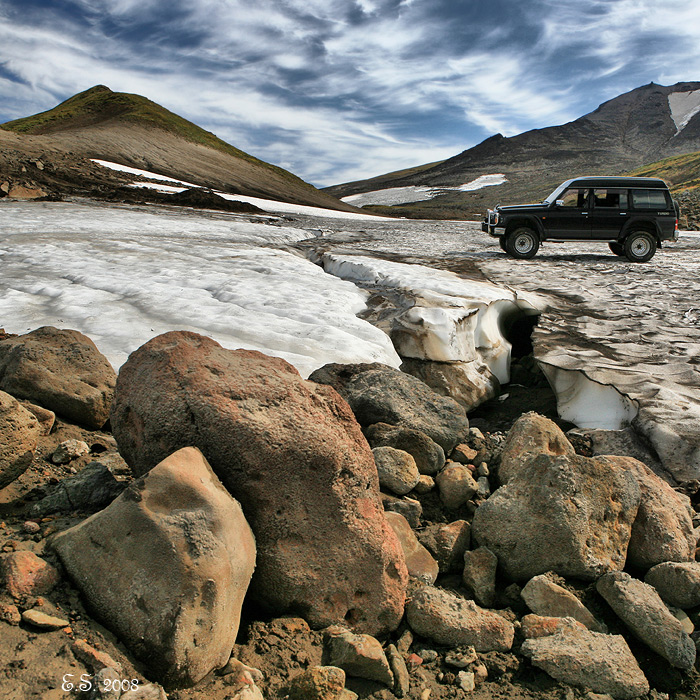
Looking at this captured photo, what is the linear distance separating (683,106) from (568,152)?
99.6ft

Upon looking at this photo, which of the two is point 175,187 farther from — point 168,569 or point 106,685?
point 106,685

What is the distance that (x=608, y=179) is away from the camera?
13.0 metres

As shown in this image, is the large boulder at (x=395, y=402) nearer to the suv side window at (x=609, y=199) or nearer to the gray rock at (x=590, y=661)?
the gray rock at (x=590, y=661)

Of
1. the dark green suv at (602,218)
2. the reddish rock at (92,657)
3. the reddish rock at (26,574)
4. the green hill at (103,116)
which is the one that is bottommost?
the reddish rock at (92,657)

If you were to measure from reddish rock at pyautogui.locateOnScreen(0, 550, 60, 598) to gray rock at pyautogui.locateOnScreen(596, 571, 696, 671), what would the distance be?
2.47 meters

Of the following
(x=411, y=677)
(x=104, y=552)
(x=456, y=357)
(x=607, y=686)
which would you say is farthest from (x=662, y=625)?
(x=456, y=357)

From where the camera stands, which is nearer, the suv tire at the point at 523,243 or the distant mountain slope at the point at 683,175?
the suv tire at the point at 523,243

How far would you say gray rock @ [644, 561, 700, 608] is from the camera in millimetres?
2691

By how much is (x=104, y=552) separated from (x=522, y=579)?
2.05 metres

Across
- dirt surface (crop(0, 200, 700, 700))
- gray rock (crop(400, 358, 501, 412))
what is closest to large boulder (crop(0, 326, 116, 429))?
dirt surface (crop(0, 200, 700, 700))

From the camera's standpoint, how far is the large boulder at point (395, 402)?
13.1ft

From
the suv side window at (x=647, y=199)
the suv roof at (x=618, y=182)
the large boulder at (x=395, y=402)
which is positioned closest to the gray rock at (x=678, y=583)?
the large boulder at (x=395, y=402)

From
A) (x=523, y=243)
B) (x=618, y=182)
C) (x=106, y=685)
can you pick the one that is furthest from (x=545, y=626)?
(x=618, y=182)

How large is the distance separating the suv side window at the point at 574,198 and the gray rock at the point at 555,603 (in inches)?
473
